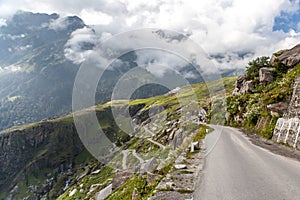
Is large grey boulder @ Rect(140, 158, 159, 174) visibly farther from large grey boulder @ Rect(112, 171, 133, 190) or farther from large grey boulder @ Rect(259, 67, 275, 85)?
large grey boulder @ Rect(259, 67, 275, 85)

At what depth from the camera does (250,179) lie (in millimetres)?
13453

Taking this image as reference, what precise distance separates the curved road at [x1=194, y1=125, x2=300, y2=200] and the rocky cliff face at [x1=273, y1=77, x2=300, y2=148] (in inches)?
177

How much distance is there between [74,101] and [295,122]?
20.2m

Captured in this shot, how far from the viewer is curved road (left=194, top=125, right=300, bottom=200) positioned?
1122 cm

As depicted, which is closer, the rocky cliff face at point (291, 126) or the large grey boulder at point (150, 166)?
the large grey boulder at point (150, 166)

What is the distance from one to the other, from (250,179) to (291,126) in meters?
13.5

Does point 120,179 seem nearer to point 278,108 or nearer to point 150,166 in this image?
point 150,166

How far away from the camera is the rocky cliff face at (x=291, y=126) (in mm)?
22500

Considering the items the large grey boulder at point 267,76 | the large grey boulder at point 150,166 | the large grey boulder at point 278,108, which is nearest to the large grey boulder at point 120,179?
the large grey boulder at point 150,166

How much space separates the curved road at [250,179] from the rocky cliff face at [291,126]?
4498 mm

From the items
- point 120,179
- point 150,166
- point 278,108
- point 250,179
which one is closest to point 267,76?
point 278,108

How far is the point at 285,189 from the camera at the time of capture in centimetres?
1158

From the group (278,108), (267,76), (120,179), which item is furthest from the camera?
(267,76)

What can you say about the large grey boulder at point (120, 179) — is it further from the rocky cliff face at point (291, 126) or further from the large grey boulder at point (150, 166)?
the rocky cliff face at point (291, 126)
